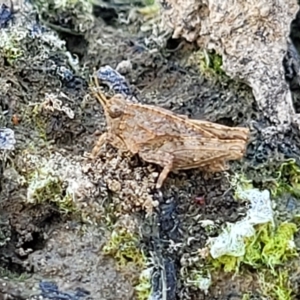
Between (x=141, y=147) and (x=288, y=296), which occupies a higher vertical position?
(x=141, y=147)

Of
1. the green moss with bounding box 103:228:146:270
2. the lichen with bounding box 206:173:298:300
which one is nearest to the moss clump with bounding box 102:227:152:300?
the green moss with bounding box 103:228:146:270

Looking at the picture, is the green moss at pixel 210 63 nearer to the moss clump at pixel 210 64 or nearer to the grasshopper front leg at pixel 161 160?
the moss clump at pixel 210 64

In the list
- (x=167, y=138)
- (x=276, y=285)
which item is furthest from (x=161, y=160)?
(x=276, y=285)

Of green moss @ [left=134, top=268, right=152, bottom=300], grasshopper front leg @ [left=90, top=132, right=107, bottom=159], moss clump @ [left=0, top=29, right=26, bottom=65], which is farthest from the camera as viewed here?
moss clump @ [left=0, top=29, right=26, bottom=65]

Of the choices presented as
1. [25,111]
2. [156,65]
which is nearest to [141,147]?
[25,111]

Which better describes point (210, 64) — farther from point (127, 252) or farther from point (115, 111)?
point (127, 252)

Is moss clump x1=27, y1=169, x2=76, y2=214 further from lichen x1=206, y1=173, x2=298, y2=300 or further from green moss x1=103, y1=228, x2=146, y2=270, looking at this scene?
lichen x1=206, y1=173, x2=298, y2=300

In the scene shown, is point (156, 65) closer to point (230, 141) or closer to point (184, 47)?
point (184, 47)
